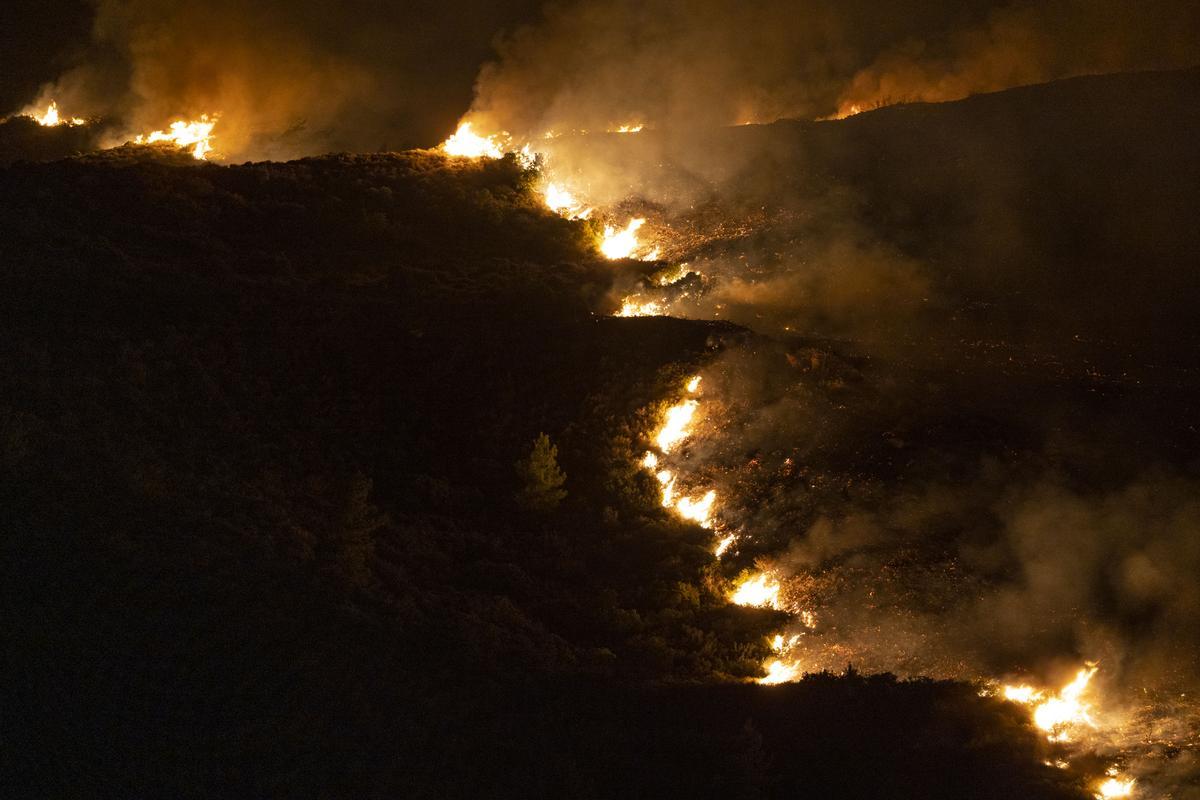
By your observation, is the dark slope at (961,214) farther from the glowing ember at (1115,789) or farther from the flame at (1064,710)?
the glowing ember at (1115,789)

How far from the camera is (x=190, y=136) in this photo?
94.2ft

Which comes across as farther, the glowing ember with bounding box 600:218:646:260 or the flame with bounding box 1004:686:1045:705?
the glowing ember with bounding box 600:218:646:260

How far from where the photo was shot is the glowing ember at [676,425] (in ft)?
51.9

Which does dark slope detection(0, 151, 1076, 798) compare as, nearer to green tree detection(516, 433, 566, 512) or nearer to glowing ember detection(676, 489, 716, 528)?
green tree detection(516, 433, 566, 512)

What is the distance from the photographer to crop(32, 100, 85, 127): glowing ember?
30875mm

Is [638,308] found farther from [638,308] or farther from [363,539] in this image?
[363,539]

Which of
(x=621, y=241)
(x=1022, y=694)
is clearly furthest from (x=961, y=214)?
(x=1022, y=694)

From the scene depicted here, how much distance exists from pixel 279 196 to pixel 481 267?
6.01m

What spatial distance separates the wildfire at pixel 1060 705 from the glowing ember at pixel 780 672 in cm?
236

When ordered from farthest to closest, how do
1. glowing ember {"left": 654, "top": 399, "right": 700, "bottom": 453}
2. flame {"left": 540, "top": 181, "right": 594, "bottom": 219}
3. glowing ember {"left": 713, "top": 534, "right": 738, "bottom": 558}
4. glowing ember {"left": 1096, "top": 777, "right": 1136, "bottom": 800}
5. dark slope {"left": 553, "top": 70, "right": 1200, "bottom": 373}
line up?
flame {"left": 540, "top": 181, "right": 594, "bottom": 219}, dark slope {"left": 553, "top": 70, "right": 1200, "bottom": 373}, glowing ember {"left": 654, "top": 399, "right": 700, "bottom": 453}, glowing ember {"left": 713, "top": 534, "right": 738, "bottom": 558}, glowing ember {"left": 1096, "top": 777, "right": 1136, "bottom": 800}

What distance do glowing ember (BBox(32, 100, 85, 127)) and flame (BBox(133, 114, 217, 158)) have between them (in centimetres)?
398

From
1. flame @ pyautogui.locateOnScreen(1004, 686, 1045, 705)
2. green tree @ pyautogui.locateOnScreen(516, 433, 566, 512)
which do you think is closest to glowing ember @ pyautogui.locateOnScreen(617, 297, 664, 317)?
green tree @ pyautogui.locateOnScreen(516, 433, 566, 512)

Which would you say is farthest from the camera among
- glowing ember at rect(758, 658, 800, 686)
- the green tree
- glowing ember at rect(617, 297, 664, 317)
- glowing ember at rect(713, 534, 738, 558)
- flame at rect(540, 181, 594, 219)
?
flame at rect(540, 181, 594, 219)

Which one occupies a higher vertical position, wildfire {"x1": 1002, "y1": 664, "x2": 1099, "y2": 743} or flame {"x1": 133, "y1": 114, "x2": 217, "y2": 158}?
flame {"x1": 133, "y1": 114, "x2": 217, "y2": 158}
